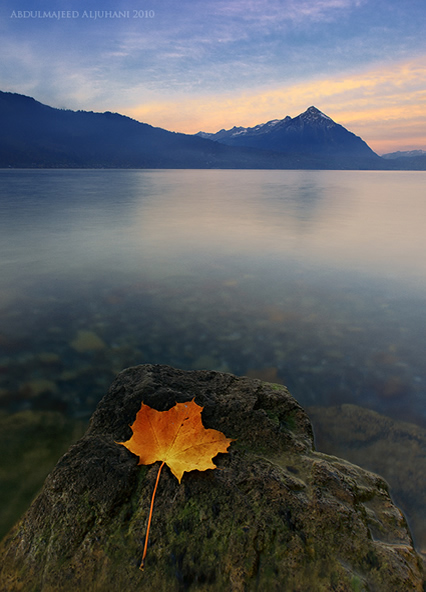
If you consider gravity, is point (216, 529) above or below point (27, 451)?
above

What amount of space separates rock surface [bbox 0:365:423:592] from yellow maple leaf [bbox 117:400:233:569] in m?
0.06

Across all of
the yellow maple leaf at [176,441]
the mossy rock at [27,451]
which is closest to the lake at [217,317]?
the mossy rock at [27,451]

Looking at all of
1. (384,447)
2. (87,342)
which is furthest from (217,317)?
(384,447)

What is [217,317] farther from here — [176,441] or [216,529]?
[216,529]

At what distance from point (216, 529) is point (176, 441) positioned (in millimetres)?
501

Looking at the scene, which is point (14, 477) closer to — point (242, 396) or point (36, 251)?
point (242, 396)

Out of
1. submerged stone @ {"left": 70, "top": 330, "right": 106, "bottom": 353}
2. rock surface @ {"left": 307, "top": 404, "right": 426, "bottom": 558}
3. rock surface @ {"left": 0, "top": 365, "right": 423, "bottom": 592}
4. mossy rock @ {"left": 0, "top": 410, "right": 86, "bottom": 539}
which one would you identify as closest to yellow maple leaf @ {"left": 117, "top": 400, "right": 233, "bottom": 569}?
rock surface @ {"left": 0, "top": 365, "right": 423, "bottom": 592}

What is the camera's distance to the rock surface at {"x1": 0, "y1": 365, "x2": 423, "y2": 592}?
1.53m

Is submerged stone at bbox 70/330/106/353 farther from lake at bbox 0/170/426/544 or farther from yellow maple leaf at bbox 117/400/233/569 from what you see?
yellow maple leaf at bbox 117/400/233/569

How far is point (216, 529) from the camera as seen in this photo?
1666mm

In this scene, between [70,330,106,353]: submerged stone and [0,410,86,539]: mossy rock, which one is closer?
[0,410,86,539]: mossy rock

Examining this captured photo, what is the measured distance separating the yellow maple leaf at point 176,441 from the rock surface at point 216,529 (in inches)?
2.6

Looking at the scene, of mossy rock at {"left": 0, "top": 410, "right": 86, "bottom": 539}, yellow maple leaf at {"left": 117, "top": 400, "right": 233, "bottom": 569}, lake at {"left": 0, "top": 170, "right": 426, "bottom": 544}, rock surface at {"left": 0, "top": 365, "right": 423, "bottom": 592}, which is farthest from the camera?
lake at {"left": 0, "top": 170, "right": 426, "bottom": 544}

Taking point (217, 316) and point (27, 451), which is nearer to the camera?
point (27, 451)
